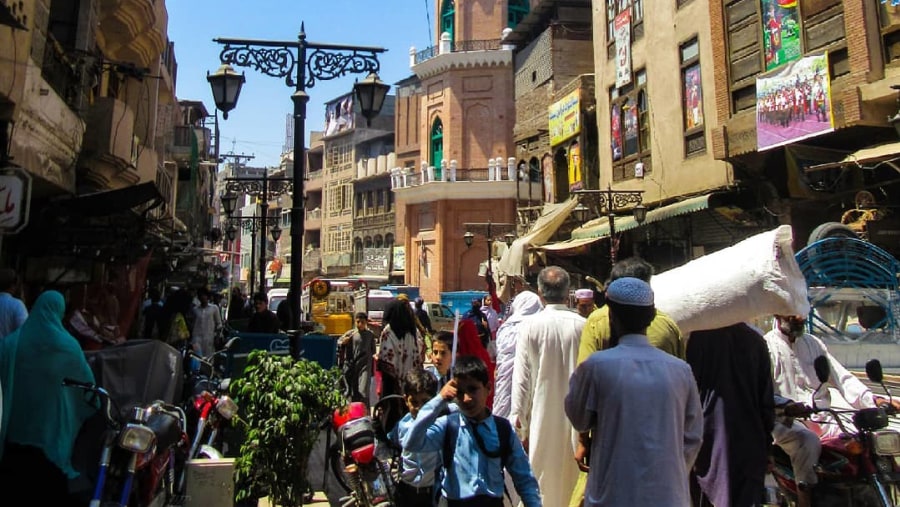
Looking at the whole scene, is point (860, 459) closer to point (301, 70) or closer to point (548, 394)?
point (548, 394)

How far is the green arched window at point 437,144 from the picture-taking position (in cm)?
3812

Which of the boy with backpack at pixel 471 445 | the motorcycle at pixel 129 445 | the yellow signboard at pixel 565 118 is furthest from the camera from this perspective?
the yellow signboard at pixel 565 118

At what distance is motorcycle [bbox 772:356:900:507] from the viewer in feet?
11.6

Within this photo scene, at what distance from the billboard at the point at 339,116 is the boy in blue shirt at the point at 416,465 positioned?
155 feet

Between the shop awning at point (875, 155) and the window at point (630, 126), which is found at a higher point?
the window at point (630, 126)

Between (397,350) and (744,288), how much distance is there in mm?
4070

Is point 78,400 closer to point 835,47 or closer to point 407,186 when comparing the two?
point 835,47

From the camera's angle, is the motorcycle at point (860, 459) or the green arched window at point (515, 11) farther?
the green arched window at point (515, 11)

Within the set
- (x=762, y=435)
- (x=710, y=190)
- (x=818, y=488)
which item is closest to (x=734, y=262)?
(x=762, y=435)

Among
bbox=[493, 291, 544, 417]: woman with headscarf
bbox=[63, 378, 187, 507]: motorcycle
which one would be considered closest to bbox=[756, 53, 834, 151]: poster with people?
bbox=[493, 291, 544, 417]: woman with headscarf

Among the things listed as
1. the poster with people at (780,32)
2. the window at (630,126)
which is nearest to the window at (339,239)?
the window at (630,126)

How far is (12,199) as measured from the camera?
6.07 metres

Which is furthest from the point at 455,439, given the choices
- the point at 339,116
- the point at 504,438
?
the point at 339,116

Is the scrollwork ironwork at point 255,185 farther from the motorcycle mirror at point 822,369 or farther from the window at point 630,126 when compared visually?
the motorcycle mirror at point 822,369
